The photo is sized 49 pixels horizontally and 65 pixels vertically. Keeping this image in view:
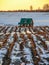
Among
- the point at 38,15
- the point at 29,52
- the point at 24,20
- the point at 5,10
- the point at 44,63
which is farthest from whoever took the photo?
the point at 38,15

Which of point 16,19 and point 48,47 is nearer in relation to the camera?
point 48,47

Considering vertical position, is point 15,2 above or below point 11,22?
above

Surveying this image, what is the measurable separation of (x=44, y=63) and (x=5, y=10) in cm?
568

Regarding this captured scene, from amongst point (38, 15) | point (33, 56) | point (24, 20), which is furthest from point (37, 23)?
point (33, 56)

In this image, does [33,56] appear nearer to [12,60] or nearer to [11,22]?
[12,60]

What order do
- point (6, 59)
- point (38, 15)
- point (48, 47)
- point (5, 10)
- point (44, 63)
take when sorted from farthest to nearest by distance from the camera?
point (38, 15) < point (5, 10) < point (48, 47) < point (6, 59) < point (44, 63)

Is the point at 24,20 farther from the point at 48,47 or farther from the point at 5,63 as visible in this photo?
the point at 5,63

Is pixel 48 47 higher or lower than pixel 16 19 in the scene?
higher

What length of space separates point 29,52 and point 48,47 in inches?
15.1

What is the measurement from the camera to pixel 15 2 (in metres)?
7.65

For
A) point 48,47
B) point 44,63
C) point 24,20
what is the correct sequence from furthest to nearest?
point 24,20 → point 48,47 → point 44,63

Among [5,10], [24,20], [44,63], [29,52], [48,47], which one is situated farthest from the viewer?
Answer: [5,10]

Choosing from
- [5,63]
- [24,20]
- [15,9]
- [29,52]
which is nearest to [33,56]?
[29,52]

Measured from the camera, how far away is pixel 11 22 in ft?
26.3
